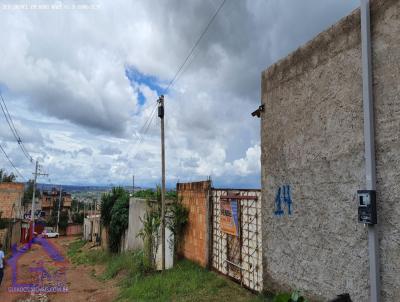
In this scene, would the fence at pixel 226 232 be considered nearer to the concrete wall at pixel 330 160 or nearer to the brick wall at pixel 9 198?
the concrete wall at pixel 330 160

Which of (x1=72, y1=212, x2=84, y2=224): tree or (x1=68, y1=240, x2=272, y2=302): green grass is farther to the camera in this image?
(x1=72, y1=212, x2=84, y2=224): tree

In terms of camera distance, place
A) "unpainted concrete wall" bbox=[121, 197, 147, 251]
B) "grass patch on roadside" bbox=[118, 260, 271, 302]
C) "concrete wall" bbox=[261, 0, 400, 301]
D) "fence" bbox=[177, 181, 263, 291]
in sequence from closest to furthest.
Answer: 1. "concrete wall" bbox=[261, 0, 400, 301]
2. "fence" bbox=[177, 181, 263, 291]
3. "grass patch on roadside" bbox=[118, 260, 271, 302]
4. "unpainted concrete wall" bbox=[121, 197, 147, 251]

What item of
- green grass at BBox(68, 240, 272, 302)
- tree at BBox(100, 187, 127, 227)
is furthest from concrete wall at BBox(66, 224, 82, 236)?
green grass at BBox(68, 240, 272, 302)

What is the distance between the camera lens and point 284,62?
18.6 ft

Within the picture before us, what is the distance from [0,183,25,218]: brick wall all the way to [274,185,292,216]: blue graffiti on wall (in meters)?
31.1

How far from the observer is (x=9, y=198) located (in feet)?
110

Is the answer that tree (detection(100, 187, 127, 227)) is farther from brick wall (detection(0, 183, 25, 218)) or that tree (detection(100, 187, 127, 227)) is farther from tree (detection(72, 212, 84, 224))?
tree (detection(72, 212, 84, 224))

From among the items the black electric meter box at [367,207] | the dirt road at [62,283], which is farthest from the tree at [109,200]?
the black electric meter box at [367,207]

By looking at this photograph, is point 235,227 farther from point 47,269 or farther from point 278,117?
point 47,269

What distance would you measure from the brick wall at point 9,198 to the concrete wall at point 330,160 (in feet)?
103

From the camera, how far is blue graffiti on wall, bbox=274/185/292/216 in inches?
211

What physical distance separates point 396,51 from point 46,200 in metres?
73.7

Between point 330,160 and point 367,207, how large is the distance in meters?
0.91

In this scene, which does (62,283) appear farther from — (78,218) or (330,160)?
(78,218)
